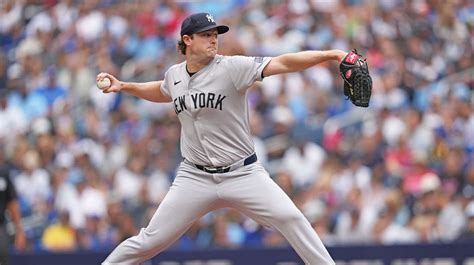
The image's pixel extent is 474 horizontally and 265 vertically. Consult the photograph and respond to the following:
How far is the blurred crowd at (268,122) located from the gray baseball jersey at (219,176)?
4802 millimetres

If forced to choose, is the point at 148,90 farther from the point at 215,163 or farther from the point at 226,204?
the point at 226,204

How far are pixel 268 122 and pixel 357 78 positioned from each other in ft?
22.9

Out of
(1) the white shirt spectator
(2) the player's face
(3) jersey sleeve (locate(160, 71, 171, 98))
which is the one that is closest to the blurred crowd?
(1) the white shirt spectator

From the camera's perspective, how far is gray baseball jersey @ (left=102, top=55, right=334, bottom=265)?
7223 millimetres

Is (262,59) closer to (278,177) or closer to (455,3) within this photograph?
(278,177)

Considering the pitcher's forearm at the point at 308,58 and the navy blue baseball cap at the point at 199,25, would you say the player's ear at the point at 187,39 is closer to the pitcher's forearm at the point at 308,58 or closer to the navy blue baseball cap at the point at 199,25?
the navy blue baseball cap at the point at 199,25

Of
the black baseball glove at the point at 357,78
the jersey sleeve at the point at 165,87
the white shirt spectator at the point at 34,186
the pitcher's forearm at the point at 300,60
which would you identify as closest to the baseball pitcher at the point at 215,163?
the pitcher's forearm at the point at 300,60

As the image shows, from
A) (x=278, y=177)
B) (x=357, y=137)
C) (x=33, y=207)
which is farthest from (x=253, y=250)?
(x=33, y=207)

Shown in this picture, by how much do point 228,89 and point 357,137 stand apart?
6482 millimetres

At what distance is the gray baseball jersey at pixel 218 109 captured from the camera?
7.26 metres

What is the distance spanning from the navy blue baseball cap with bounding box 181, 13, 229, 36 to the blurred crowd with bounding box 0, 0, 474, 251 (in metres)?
5.27

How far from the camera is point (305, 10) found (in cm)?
1538

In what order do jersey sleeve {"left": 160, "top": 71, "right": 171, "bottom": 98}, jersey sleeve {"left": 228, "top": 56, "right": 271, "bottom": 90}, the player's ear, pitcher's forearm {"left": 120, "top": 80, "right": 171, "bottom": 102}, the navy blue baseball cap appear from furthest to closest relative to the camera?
pitcher's forearm {"left": 120, "top": 80, "right": 171, "bottom": 102} < jersey sleeve {"left": 160, "top": 71, "right": 171, "bottom": 98} < the player's ear < the navy blue baseball cap < jersey sleeve {"left": 228, "top": 56, "right": 271, "bottom": 90}

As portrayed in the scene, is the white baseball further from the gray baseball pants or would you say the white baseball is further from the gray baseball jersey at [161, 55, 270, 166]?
the gray baseball pants
